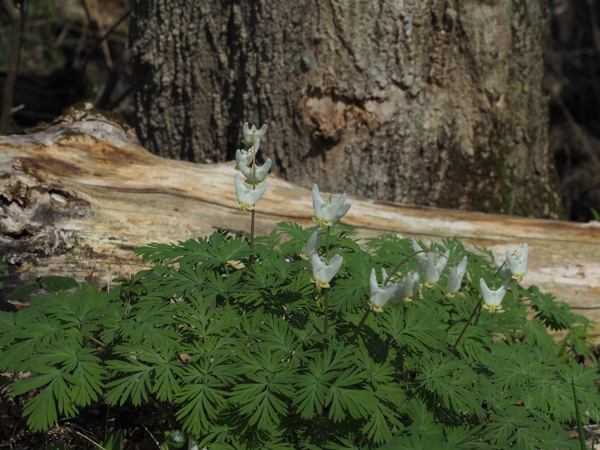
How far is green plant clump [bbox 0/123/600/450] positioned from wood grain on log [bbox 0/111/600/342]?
97 centimetres

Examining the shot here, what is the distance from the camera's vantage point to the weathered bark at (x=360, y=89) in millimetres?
4355

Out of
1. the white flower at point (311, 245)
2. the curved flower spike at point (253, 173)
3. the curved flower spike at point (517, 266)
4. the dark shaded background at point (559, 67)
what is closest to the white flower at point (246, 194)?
the curved flower spike at point (253, 173)

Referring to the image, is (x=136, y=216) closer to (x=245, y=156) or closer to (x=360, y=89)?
(x=245, y=156)

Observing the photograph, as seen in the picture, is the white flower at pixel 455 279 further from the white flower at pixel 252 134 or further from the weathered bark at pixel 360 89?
the weathered bark at pixel 360 89

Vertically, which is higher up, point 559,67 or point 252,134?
point 559,67

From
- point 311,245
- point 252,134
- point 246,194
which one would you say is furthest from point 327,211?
point 252,134

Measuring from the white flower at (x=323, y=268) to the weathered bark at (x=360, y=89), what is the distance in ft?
9.11

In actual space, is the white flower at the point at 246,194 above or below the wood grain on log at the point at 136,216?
above

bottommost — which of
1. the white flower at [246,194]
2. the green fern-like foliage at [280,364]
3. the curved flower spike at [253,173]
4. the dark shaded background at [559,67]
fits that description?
the green fern-like foliage at [280,364]

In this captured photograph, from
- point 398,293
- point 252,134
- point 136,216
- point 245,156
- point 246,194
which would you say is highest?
point 252,134

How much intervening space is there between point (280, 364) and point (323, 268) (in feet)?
1.44

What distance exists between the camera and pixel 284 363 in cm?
198

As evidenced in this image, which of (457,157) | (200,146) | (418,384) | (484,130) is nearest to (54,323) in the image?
(418,384)

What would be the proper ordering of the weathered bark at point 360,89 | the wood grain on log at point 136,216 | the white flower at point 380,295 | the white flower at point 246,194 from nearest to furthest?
the white flower at point 380,295
the white flower at point 246,194
the wood grain on log at point 136,216
the weathered bark at point 360,89
